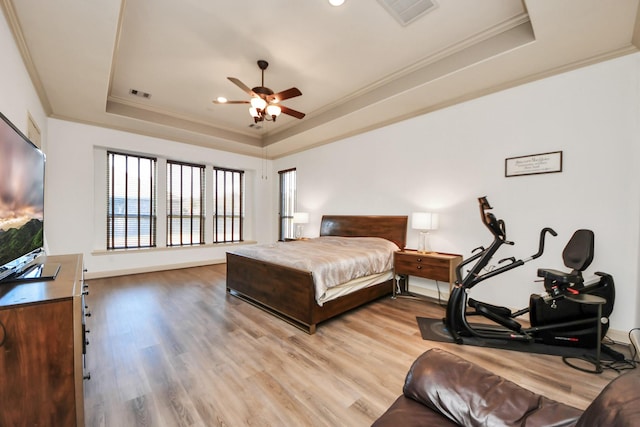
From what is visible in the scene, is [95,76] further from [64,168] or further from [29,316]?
[29,316]

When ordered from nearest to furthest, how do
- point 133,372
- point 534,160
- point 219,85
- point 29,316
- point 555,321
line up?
point 29,316
point 133,372
point 555,321
point 534,160
point 219,85

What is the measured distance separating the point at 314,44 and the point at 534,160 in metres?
2.90

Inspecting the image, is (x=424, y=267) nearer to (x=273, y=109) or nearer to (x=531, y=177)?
(x=531, y=177)

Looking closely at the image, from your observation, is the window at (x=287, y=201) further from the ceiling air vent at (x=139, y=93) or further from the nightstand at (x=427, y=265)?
the nightstand at (x=427, y=265)

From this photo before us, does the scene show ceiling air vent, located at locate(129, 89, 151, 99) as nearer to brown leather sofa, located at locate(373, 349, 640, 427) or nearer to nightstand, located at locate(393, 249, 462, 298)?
nightstand, located at locate(393, 249, 462, 298)

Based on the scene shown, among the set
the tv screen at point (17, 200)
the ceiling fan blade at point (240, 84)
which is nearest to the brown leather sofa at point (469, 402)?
the tv screen at point (17, 200)

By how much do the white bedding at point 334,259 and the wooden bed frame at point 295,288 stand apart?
77 millimetres

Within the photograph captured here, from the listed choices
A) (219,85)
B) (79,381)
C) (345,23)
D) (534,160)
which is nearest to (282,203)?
(219,85)

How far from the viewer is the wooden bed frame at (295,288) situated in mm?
2848

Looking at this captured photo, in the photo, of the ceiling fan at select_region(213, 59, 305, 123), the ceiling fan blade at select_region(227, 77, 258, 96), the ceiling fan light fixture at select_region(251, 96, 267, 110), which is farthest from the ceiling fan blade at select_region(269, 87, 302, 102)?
the ceiling fan blade at select_region(227, 77, 258, 96)

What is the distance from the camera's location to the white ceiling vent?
94.9 inches

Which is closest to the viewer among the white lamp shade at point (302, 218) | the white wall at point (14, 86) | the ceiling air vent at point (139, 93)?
the white wall at point (14, 86)

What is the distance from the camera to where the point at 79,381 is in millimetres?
1338

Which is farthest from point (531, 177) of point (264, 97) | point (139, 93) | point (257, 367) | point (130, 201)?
point (130, 201)
